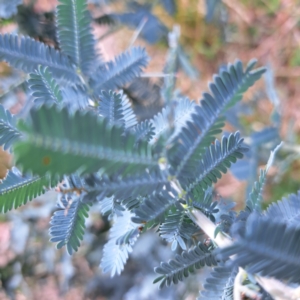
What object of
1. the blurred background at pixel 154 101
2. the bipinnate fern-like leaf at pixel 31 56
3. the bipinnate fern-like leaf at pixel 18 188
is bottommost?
the blurred background at pixel 154 101

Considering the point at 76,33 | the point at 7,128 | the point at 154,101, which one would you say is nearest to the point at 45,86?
the point at 7,128

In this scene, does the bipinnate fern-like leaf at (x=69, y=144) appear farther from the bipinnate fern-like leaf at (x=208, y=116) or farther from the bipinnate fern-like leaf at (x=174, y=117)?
the bipinnate fern-like leaf at (x=174, y=117)

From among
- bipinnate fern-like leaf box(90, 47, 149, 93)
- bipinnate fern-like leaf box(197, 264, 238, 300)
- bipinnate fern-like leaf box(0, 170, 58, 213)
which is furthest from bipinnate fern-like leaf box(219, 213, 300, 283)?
bipinnate fern-like leaf box(90, 47, 149, 93)

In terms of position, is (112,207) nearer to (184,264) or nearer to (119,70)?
(184,264)

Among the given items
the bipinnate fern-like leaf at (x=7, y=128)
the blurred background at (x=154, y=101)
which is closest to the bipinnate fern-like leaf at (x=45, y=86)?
the bipinnate fern-like leaf at (x=7, y=128)

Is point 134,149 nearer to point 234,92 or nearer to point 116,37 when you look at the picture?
point 234,92

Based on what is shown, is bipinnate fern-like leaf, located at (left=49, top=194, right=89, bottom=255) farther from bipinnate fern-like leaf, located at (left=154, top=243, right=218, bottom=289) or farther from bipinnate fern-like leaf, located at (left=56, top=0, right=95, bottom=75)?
bipinnate fern-like leaf, located at (left=56, top=0, right=95, bottom=75)
